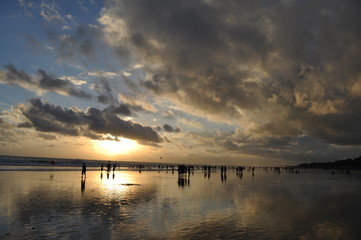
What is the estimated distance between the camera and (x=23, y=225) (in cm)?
1396

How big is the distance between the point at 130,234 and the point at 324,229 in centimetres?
1078

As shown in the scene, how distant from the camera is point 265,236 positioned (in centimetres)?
1306

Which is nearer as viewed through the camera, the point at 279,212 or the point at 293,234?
the point at 293,234

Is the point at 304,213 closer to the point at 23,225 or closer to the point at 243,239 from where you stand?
the point at 243,239

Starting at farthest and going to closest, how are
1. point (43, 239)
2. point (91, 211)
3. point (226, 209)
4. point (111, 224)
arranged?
point (226, 209)
point (91, 211)
point (111, 224)
point (43, 239)

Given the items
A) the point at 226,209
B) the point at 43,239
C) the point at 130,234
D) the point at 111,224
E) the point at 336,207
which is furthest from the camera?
the point at 336,207

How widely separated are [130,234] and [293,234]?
8.27 meters

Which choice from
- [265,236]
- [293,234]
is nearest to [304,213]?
[293,234]

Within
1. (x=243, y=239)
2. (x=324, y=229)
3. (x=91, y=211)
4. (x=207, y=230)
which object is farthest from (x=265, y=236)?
(x=91, y=211)

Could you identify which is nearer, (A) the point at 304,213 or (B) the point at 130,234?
(B) the point at 130,234

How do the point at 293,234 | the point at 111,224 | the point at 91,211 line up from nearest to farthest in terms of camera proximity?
1. the point at 293,234
2. the point at 111,224
3. the point at 91,211

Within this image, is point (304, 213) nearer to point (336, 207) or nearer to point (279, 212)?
point (279, 212)

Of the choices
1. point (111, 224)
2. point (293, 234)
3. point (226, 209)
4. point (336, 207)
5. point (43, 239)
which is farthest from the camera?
point (336, 207)

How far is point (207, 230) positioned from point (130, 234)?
13.1 ft
